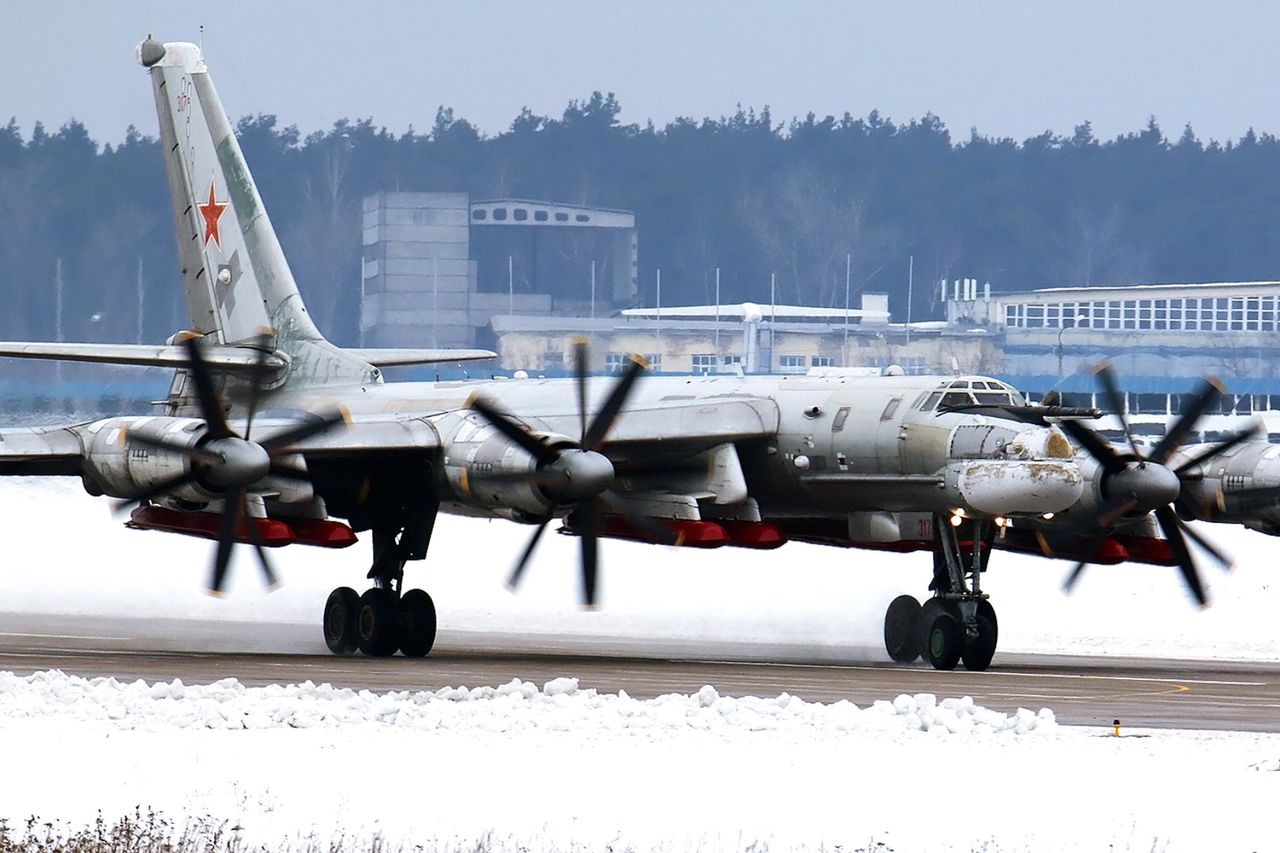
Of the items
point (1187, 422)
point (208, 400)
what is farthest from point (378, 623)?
point (1187, 422)

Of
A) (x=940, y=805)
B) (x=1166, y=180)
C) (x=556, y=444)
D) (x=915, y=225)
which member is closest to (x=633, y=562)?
(x=556, y=444)

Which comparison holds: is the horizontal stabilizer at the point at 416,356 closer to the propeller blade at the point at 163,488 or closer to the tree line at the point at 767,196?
the propeller blade at the point at 163,488

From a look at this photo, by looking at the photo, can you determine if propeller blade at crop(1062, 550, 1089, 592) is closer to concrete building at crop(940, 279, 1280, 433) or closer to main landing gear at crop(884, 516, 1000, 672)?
main landing gear at crop(884, 516, 1000, 672)

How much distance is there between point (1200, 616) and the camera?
32219 mm

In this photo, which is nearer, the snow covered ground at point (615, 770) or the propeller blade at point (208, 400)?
the snow covered ground at point (615, 770)

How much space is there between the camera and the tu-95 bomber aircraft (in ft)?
76.3

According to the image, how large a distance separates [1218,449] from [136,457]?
12662 mm

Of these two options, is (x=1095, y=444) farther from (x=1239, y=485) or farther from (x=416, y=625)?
(x=416, y=625)

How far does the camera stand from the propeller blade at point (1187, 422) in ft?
79.8

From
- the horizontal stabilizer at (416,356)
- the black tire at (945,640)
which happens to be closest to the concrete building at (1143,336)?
the horizontal stabilizer at (416,356)

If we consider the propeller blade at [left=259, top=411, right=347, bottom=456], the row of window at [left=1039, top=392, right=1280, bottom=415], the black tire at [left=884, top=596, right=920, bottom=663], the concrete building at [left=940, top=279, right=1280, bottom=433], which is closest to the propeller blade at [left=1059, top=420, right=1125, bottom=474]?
the black tire at [left=884, top=596, right=920, bottom=663]

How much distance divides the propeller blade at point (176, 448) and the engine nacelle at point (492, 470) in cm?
293

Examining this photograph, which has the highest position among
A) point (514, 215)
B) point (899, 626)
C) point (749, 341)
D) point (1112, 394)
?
point (514, 215)

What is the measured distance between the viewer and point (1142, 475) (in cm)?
2389
